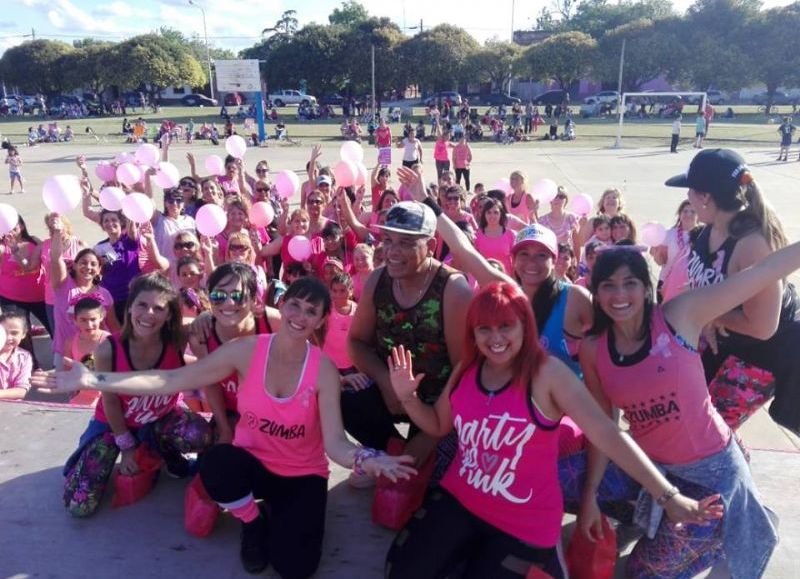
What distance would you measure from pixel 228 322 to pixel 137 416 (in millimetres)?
759

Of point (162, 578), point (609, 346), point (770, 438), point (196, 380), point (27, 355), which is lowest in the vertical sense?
point (770, 438)

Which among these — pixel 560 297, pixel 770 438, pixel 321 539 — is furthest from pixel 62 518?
pixel 770 438

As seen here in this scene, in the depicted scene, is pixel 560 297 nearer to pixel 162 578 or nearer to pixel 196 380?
pixel 196 380

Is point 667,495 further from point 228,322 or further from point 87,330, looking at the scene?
point 87,330

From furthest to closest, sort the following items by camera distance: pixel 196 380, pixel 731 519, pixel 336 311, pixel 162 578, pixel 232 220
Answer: pixel 232 220 < pixel 336 311 < pixel 196 380 < pixel 162 578 < pixel 731 519

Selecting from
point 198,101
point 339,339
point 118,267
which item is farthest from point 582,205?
point 198,101

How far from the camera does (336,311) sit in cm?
438

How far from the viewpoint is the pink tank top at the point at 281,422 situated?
2.74 metres

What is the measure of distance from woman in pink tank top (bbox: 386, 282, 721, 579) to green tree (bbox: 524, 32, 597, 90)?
168 ft

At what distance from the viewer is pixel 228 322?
3.14 metres

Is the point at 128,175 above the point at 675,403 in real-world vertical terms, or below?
above

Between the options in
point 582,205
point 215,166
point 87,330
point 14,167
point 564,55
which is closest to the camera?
point 87,330

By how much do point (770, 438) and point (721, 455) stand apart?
2.50 m

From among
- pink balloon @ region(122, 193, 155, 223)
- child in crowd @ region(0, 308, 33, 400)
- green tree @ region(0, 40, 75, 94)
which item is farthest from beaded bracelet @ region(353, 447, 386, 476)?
green tree @ region(0, 40, 75, 94)
